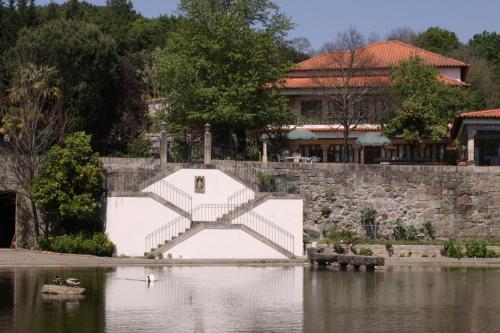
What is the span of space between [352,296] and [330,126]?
89.4 feet

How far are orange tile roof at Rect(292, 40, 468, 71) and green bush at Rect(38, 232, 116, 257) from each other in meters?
22.4

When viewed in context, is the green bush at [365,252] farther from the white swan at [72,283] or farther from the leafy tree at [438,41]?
the leafy tree at [438,41]

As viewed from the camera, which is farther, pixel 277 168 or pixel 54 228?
pixel 277 168

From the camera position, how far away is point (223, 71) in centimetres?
5012

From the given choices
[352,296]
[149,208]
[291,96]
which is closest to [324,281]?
[352,296]

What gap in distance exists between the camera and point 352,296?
103 ft

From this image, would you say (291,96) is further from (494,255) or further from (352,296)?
(352,296)

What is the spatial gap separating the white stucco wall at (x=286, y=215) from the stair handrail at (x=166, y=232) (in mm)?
2051

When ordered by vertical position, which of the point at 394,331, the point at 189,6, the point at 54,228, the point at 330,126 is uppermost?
the point at 189,6

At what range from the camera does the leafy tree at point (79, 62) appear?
4772 cm

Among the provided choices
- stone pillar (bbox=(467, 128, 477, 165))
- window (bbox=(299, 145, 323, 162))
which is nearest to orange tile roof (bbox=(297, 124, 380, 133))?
window (bbox=(299, 145, 323, 162))

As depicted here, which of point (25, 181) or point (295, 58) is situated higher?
point (295, 58)

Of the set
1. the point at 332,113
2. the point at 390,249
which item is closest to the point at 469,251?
the point at 390,249

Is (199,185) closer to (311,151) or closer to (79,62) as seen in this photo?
(79,62)
